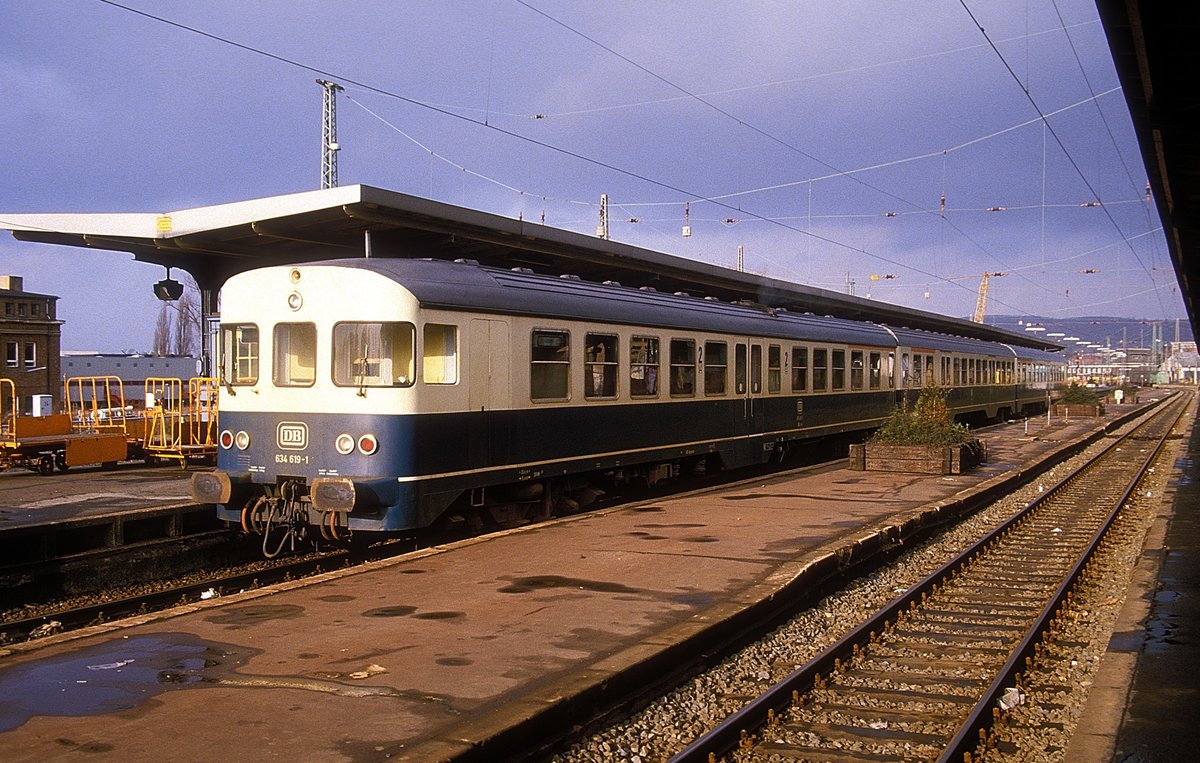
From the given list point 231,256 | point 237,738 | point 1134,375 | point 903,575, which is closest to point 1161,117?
point 903,575

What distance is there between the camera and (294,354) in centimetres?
1030

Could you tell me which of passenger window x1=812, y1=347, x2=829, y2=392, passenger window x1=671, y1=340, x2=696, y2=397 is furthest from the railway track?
passenger window x1=812, y1=347, x2=829, y2=392

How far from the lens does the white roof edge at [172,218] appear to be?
1345 cm

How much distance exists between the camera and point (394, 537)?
12.0 m

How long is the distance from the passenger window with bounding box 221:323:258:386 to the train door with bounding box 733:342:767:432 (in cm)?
811

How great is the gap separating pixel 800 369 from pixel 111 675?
1461cm

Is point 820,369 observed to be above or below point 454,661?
above

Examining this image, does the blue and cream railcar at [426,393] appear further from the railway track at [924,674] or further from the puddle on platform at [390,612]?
the railway track at [924,674]

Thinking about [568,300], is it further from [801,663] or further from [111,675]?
[111,675]

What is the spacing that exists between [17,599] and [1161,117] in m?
12.8

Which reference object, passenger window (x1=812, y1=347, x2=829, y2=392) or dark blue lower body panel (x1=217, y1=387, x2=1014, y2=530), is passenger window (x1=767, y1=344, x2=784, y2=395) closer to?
passenger window (x1=812, y1=347, x2=829, y2=392)

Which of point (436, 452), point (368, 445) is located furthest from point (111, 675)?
point (436, 452)

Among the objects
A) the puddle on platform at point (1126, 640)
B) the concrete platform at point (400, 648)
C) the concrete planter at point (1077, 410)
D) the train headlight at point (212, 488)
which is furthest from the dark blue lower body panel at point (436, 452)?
the concrete planter at point (1077, 410)

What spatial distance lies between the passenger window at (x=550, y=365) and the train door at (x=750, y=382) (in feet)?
16.3
